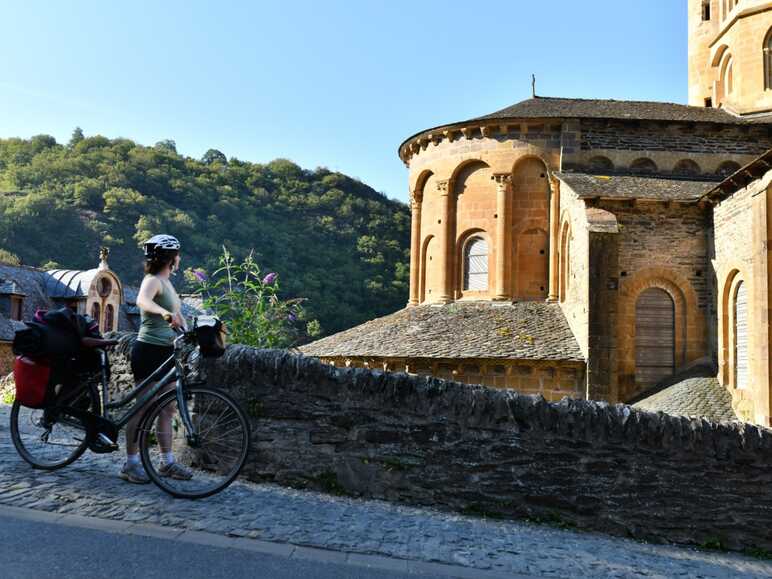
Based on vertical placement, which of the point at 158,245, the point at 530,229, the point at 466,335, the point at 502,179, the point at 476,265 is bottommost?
the point at 466,335

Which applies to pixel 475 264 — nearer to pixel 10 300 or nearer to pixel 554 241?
pixel 554 241

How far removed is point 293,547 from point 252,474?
6.09 feet

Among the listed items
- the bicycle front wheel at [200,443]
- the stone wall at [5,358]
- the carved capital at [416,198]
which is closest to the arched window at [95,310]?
the stone wall at [5,358]

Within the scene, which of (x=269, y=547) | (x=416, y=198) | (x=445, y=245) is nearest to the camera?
(x=269, y=547)

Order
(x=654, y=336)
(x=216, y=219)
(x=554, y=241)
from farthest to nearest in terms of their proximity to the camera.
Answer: (x=216, y=219), (x=554, y=241), (x=654, y=336)

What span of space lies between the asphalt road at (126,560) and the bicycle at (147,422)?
95cm

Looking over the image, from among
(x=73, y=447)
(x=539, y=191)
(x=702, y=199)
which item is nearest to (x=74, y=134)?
(x=539, y=191)

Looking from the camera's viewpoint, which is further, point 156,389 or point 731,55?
point 731,55

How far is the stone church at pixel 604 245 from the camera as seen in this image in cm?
1750

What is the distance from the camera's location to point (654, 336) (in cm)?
1914

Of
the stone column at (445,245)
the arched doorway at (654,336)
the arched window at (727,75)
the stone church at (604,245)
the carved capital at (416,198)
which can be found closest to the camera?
the stone church at (604,245)

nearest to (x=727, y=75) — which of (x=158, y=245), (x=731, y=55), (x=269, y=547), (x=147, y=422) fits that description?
(x=731, y=55)

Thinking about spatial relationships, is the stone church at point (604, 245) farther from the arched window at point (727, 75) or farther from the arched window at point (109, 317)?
the arched window at point (109, 317)

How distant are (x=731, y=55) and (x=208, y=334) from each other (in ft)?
87.3
